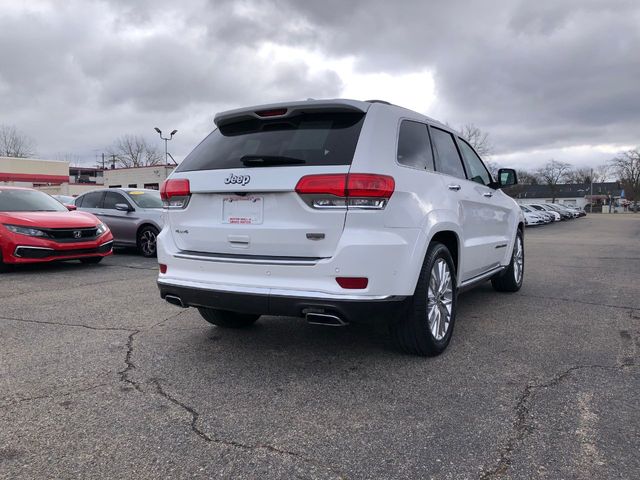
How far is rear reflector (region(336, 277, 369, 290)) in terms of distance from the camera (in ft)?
10.3

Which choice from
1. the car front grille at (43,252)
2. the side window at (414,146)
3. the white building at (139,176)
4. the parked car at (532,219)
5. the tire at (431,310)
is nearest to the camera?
the tire at (431,310)

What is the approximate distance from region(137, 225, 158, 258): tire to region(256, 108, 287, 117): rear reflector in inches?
298

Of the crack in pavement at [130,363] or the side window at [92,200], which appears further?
the side window at [92,200]

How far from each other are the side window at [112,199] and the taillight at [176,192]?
7808 millimetres

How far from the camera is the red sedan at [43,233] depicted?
26.1ft

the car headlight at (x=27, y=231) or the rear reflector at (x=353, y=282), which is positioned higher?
the rear reflector at (x=353, y=282)

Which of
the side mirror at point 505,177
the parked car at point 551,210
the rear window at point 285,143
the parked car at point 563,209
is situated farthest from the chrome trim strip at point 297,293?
the parked car at point 563,209

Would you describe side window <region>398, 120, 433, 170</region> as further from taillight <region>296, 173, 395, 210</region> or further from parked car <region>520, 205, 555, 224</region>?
parked car <region>520, 205, 555, 224</region>

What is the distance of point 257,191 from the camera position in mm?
3381

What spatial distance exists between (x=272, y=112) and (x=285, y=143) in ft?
0.93

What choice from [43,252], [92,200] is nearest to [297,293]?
[43,252]

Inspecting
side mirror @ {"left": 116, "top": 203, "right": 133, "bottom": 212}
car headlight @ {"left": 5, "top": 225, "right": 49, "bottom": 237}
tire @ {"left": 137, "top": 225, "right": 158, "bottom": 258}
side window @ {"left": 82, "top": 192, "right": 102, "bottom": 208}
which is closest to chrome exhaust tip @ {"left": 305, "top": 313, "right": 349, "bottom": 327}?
car headlight @ {"left": 5, "top": 225, "right": 49, "bottom": 237}

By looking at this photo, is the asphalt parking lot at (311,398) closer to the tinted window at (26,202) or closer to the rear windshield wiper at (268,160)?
the rear windshield wiper at (268,160)

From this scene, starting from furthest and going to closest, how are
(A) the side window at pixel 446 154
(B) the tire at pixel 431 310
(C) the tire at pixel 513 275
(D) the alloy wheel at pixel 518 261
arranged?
(D) the alloy wheel at pixel 518 261 → (C) the tire at pixel 513 275 → (A) the side window at pixel 446 154 → (B) the tire at pixel 431 310
